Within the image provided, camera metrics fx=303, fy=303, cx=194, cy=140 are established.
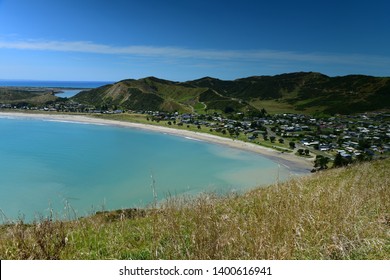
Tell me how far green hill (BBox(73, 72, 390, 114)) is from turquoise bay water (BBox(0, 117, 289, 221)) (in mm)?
60496

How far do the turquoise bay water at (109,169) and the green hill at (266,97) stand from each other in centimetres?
6050

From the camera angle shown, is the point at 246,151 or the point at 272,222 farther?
the point at 246,151

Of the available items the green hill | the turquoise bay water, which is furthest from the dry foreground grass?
the green hill

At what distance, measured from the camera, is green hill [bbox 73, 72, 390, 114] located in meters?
129

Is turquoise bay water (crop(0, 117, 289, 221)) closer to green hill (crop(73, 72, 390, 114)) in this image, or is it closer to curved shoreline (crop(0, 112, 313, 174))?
curved shoreline (crop(0, 112, 313, 174))

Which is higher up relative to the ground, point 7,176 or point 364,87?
point 364,87

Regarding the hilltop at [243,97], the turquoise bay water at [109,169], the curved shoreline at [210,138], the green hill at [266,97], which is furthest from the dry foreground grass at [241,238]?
the green hill at [266,97]

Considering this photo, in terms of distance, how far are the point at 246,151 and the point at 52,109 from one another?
102385mm

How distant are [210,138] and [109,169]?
30260 mm

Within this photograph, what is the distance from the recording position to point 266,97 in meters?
177

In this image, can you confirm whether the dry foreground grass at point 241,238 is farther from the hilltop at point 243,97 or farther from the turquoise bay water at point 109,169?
the hilltop at point 243,97

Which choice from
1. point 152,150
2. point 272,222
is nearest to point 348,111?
point 152,150

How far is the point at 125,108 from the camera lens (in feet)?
452
